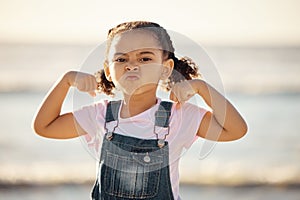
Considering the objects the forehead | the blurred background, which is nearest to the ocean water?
the blurred background

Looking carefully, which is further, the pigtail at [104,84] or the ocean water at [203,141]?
the ocean water at [203,141]

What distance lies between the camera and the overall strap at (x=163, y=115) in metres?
1.64

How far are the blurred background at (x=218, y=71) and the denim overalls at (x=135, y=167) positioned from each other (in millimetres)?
1211

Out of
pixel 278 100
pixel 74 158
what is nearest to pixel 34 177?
pixel 74 158

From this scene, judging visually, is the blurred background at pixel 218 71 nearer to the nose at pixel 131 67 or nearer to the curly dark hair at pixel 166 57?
the curly dark hair at pixel 166 57

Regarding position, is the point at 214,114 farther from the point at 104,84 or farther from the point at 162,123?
the point at 104,84

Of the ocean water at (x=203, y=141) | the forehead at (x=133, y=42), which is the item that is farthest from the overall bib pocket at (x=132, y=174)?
the ocean water at (x=203, y=141)

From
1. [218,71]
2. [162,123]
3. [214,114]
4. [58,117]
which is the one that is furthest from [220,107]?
[218,71]

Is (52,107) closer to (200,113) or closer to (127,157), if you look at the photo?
(127,157)

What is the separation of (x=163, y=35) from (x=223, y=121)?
23cm

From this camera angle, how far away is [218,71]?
11.0ft

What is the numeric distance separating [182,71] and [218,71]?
5.36 ft

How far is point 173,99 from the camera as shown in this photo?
1.64 m

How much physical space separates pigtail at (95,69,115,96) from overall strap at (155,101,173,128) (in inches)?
5.5
